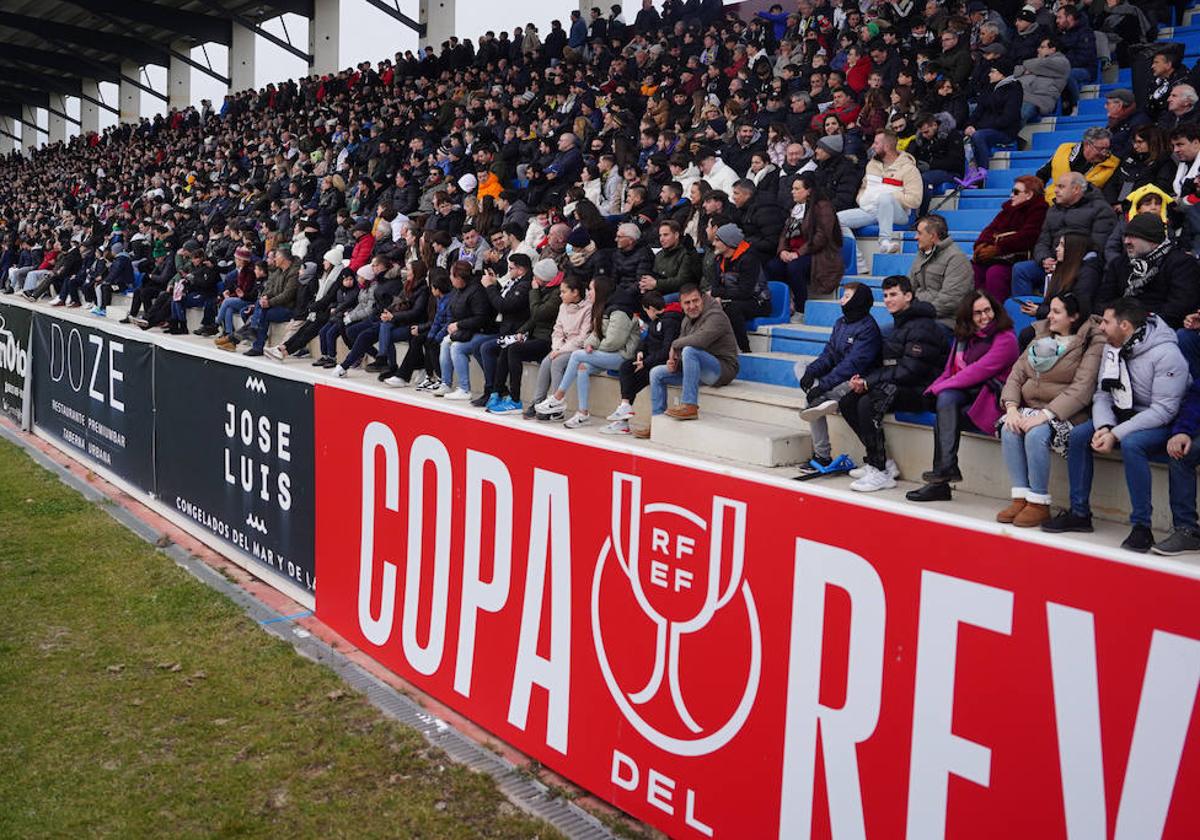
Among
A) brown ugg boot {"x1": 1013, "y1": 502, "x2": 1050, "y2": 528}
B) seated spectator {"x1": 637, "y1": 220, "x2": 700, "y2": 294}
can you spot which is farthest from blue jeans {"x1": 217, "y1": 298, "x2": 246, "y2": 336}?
brown ugg boot {"x1": 1013, "y1": 502, "x2": 1050, "y2": 528}

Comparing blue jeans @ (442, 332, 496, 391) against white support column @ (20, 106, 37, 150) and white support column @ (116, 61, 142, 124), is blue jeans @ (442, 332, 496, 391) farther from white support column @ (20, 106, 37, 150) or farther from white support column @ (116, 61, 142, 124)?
white support column @ (20, 106, 37, 150)

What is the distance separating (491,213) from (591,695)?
9174 millimetres

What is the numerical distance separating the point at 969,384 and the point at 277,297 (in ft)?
31.8

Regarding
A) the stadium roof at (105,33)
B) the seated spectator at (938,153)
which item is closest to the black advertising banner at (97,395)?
the seated spectator at (938,153)

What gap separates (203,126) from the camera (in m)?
36.4

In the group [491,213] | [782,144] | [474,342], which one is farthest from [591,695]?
[491,213]

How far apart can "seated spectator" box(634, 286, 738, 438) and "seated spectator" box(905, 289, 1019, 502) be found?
192cm

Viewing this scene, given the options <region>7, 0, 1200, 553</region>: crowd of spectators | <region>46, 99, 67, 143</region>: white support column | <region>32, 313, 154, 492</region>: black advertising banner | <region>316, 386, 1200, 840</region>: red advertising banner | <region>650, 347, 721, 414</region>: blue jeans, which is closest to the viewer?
<region>316, 386, 1200, 840</region>: red advertising banner

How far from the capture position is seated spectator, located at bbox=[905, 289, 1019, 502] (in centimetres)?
538

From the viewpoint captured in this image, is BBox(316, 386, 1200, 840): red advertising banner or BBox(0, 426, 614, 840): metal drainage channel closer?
BBox(316, 386, 1200, 840): red advertising banner

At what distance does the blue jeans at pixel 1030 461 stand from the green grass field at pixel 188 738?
279 centimetres

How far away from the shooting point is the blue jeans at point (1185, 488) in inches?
175

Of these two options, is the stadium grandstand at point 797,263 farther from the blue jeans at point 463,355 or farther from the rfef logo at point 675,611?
the rfef logo at point 675,611

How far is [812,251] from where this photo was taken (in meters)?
8.89
